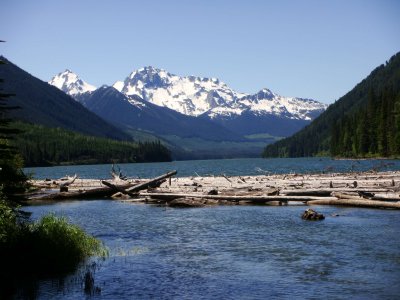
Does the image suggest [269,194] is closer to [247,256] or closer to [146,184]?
[146,184]

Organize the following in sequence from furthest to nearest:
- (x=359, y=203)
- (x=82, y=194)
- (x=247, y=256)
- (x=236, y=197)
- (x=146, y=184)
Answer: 1. (x=82, y=194)
2. (x=146, y=184)
3. (x=236, y=197)
4. (x=359, y=203)
5. (x=247, y=256)

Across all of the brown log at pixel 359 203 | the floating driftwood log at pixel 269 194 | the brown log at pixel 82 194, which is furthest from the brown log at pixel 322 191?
the brown log at pixel 82 194

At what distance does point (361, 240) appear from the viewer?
2645cm

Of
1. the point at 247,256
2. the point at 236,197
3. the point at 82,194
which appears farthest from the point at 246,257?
the point at 82,194

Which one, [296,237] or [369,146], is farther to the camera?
[369,146]

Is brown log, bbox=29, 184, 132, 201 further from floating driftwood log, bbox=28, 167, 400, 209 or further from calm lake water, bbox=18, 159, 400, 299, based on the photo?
calm lake water, bbox=18, 159, 400, 299

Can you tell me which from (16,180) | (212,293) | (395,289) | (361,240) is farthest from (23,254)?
(361,240)

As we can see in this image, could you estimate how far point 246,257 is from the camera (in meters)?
23.2

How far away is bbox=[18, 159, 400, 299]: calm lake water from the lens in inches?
698

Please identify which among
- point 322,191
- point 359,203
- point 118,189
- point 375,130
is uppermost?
point 375,130

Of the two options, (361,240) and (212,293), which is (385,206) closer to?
(361,240)

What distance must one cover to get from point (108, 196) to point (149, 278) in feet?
136

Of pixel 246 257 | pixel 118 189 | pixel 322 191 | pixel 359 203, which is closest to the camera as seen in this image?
pixel 246 257

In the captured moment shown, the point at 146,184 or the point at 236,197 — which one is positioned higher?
the point at 146,184
